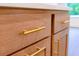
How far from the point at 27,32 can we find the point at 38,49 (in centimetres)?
19

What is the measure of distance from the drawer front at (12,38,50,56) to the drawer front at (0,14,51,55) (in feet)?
0.10

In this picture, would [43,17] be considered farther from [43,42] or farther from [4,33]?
[4,33]

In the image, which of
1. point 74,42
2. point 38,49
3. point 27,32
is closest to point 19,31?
Result: point 27,32

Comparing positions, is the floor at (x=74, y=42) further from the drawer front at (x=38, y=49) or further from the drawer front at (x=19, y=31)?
the drawer front at (x=19, y=31)

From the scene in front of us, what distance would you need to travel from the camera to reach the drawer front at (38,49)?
751mm

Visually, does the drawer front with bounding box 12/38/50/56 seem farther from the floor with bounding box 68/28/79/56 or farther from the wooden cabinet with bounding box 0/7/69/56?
the floor with bounding box 68/28/79/56

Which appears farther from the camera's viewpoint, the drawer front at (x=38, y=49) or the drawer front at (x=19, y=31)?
the drawer front at (x=38, y=49)

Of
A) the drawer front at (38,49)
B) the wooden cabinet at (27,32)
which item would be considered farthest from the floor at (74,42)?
the drawer front at (38,49)

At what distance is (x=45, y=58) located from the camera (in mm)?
333

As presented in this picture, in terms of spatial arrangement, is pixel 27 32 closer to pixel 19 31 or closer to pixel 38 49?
pixel 19 31

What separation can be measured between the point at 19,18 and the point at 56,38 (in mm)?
585

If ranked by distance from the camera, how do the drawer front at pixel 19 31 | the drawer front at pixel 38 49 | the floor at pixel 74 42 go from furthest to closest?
1. the floor at pixel 74 42
2. the drawer front at pixel 38 49
3. the drawer front at pixel 19 31

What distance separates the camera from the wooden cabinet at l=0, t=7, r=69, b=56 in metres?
0.61

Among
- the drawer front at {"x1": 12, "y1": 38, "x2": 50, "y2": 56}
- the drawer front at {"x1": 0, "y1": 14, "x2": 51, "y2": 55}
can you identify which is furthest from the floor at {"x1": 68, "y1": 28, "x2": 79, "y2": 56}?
the drawer front at {"x1": 0, "y1": 14, "x2": 51, "y2": 55}
